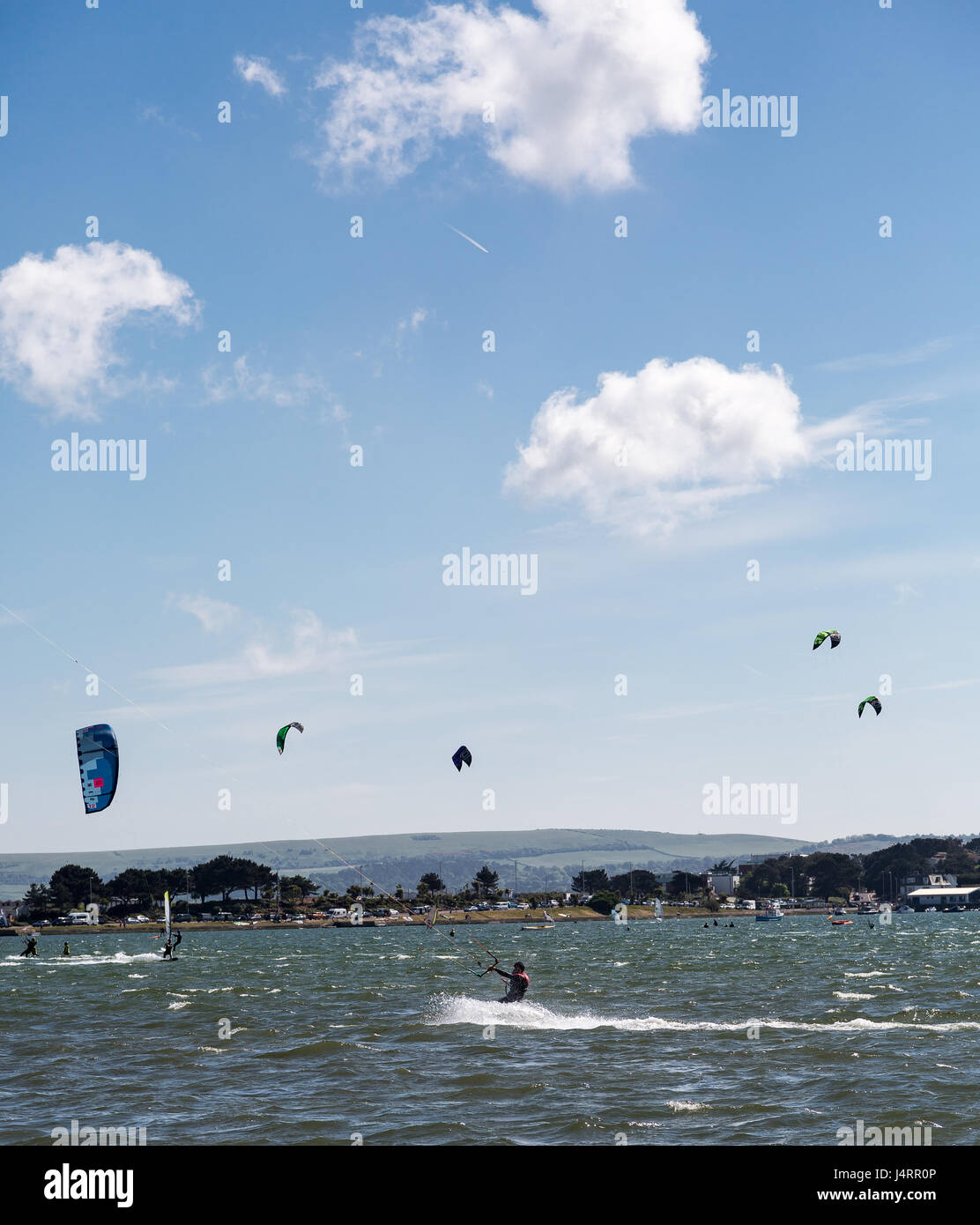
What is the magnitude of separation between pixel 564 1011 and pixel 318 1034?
9.09 meters

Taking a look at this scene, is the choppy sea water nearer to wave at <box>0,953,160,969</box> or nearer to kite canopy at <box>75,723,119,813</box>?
kite canopy at <box>75,723,119,813</box>

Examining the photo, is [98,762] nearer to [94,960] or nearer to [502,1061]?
[502,1061]

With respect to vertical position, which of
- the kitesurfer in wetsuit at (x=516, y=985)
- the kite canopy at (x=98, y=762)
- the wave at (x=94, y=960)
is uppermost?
the kite canopy at (x=98, y=762)

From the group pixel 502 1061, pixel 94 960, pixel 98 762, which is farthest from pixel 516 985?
pixel 94 960

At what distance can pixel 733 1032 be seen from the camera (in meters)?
30.0

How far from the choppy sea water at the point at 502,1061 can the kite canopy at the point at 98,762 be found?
250 inches

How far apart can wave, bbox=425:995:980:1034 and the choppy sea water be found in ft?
0.44

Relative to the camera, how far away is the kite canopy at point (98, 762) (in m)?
28.8

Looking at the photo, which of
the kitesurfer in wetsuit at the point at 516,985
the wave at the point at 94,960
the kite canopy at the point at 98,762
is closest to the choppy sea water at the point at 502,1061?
the kitesurfer in wetsuit at the point at 516,985

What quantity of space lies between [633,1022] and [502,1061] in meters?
8.59

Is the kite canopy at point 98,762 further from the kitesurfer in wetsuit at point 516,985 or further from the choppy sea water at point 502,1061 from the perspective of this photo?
the kitesurfer in wetsuit at point 516,985

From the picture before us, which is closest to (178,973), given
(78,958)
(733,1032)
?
(78,958)
